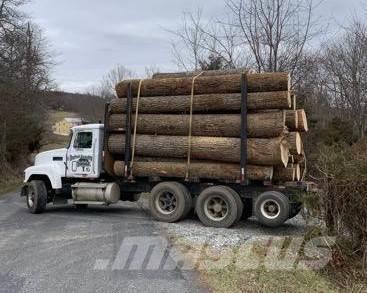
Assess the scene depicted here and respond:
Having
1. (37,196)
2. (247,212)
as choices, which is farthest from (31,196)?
(247,212)

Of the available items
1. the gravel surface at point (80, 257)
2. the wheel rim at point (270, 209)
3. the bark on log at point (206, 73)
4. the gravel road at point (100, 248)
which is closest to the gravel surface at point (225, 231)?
the gravel road at point (100, 248)

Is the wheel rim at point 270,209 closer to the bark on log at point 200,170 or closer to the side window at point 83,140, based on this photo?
the bark on log at point 200,170

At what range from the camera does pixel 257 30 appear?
21188mm

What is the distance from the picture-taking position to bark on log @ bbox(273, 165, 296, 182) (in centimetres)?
1323

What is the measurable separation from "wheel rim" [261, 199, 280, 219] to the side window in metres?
5.39

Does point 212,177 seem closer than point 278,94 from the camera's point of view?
No

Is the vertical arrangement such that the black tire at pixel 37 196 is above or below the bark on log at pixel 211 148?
below

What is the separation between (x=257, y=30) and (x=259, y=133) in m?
9.31

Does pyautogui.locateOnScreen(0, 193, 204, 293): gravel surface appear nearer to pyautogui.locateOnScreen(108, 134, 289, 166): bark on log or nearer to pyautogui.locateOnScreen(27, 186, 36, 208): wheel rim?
pyautogui.locateOnScreen(27, 186, 36, 208): wheel rim

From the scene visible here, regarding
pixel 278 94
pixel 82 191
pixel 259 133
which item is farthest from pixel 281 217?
pixel 82 191

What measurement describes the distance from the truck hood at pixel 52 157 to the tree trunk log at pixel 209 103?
7.20 ft

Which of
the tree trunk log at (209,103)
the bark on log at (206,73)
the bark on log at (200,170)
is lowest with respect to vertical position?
the bark on log at (200,170)

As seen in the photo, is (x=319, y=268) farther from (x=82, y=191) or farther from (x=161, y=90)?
(x=82, y=191)

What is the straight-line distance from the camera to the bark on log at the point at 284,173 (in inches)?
521
